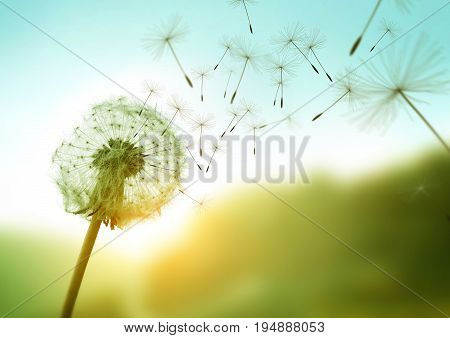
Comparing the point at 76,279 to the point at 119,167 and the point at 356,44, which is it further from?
the point at 356,44

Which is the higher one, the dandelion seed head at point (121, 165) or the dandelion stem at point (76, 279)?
the dandelion seed head at point (121, 165)

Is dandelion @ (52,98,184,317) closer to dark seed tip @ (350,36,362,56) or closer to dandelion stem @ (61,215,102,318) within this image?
dandelion stem @ (61,215,102,318)

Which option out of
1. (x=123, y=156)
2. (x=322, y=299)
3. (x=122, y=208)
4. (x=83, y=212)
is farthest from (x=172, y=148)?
(x=322, y=299)

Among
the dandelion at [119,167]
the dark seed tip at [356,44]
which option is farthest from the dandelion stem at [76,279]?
the dark seed tip at [356,44]

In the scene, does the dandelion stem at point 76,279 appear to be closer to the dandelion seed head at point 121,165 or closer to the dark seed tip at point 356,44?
the dandelion seed head at point 121,165

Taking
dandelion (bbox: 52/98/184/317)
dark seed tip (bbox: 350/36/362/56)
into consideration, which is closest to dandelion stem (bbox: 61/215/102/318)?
dandelion (bbox: 52/98/184/317)

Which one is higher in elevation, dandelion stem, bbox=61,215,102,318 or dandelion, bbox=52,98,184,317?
dandelion, bbox=52,98,184,317

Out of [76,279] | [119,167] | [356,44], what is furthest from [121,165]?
[356,44]

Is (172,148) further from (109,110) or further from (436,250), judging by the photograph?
(436,250)

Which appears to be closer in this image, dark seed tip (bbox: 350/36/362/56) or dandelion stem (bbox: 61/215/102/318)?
dark seed tip (bbox: 350/36/362/56)
